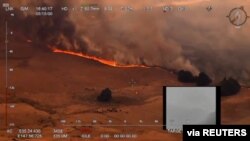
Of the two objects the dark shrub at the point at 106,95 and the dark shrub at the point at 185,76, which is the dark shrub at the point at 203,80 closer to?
the dark shrub at the point at 185,76

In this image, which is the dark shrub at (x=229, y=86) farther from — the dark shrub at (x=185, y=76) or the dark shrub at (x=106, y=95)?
the dark shrub at (x=106, y=95)

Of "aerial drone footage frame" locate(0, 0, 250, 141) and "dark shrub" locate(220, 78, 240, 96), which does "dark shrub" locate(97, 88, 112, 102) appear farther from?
"dark shrub" locate(220, 78, 240, 96)

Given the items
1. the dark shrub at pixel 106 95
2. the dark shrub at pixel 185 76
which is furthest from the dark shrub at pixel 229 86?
the dark shrub at pixel 106 95

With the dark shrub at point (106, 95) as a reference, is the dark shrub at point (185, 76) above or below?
above

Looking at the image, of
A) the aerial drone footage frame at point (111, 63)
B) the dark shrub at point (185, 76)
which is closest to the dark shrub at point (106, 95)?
the aerial drone footage frame at point (111, 63)

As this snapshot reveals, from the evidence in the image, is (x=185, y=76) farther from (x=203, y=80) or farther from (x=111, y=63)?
(x=111, y=63)

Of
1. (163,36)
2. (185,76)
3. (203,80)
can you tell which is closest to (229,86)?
(203,80)

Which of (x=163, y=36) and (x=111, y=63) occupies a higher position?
(x=163, y=36)

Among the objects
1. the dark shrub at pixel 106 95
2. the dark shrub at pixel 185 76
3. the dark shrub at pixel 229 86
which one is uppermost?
the dark shrub at pixel 185 76
